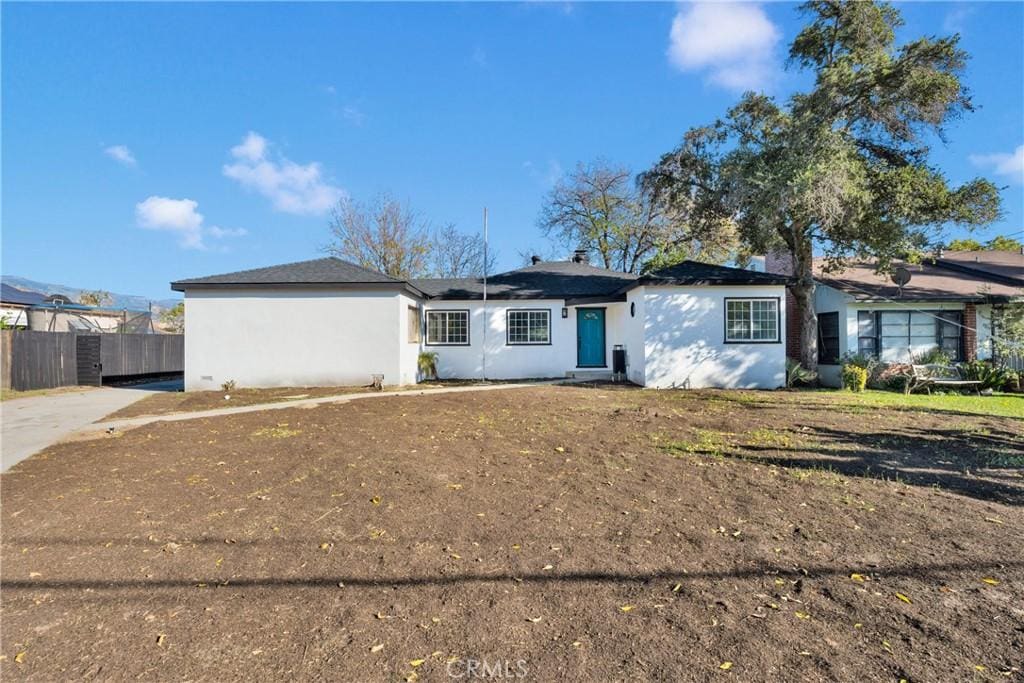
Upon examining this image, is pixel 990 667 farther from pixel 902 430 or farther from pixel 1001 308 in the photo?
pixel 1001 308

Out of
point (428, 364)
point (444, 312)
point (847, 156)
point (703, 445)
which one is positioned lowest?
point (703, 445)

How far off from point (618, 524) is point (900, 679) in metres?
1.89

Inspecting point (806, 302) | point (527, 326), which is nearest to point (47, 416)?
point (527, 326)

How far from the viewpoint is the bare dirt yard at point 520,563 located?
240 centimetres

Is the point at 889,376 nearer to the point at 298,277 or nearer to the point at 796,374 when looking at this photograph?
the point at 796,374

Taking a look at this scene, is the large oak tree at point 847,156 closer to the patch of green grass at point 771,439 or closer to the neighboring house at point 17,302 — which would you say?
the patch of green grass at point 771,439

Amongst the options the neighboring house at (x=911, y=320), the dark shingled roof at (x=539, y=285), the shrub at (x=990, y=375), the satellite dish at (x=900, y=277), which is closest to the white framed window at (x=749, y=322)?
the neighboring house at (x=911, y=320)

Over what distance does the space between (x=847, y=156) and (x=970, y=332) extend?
6.39 metres

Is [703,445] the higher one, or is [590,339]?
[590,339]

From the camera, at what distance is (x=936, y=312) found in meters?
14.3

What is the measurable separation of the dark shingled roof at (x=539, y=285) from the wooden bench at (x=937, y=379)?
294 inches

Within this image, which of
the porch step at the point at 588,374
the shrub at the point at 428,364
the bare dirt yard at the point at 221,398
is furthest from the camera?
the porch step at the point at 588,374

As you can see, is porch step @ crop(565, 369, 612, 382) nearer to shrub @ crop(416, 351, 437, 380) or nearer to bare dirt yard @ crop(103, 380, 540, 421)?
bare dirt yard @ crop(103, 380, 540, 421)

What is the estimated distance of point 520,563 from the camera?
3289 millimetres
